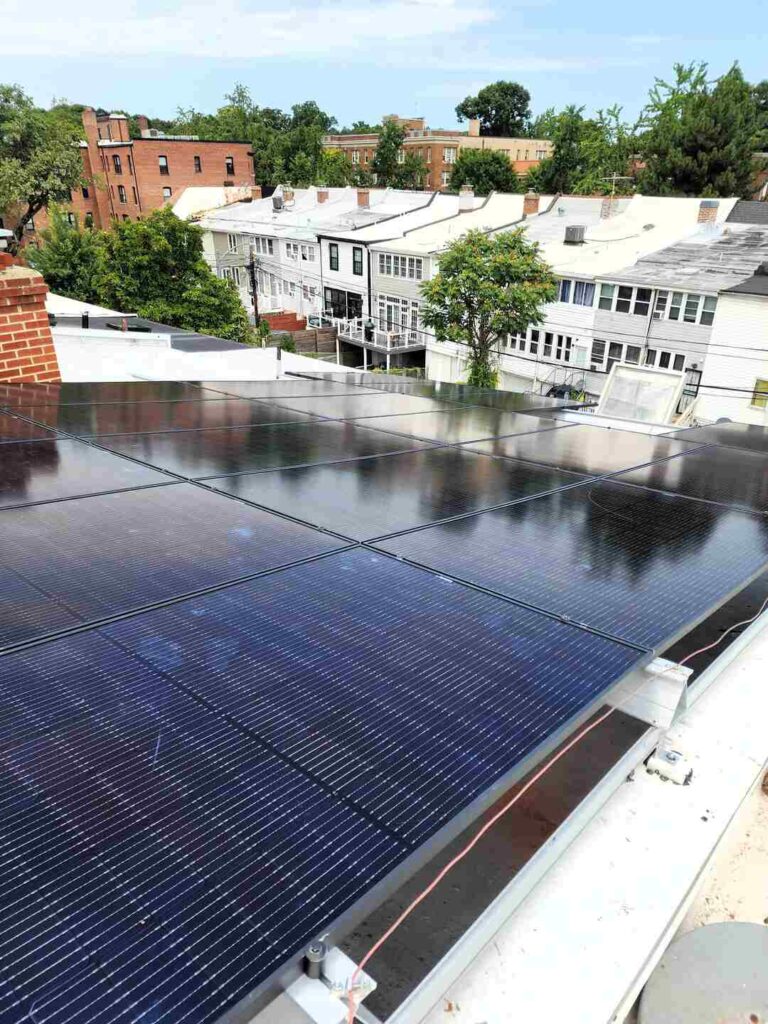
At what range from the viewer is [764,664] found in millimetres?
4586

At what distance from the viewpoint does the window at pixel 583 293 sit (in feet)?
104

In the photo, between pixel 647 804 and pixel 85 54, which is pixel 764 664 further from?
pixel 85 54

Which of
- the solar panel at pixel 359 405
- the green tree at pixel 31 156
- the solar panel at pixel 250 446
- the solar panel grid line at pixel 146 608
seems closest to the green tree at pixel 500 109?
the green tree at pixel 31 156

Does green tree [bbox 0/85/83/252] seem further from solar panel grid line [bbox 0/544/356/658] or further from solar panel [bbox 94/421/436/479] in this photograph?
solar panel grid line [bbox 0/544/356/658]

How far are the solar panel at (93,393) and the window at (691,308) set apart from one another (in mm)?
25349

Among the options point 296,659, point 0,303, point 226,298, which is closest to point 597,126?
point 226,298

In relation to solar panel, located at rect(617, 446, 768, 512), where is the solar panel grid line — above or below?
above

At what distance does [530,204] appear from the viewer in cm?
4019

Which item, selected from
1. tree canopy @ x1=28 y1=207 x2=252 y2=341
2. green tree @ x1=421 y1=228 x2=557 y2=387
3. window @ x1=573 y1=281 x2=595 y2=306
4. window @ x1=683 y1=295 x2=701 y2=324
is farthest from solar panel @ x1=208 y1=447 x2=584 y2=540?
tree canopy @ x1=28 y1=207 x2=252 y2=341

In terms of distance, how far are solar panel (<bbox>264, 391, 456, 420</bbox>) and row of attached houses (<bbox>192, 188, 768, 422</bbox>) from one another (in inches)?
501

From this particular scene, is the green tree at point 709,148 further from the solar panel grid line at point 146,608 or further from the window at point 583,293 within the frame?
the solar panel grid line at point 146,608

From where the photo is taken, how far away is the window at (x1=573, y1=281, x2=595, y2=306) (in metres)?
31.8

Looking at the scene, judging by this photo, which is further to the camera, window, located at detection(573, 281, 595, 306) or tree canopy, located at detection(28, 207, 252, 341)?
window, located at detection(573, 281, 595, 306)

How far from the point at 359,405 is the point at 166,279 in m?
27.0
